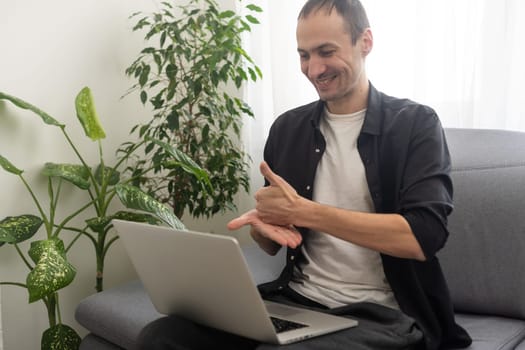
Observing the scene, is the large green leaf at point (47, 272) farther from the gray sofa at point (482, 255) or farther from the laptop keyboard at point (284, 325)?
the laptop keyboard at point (284, 325)

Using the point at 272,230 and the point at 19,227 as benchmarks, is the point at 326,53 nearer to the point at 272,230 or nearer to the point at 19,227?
the point at 272,230

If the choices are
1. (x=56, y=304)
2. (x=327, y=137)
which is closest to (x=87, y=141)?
(x=56, y=304)

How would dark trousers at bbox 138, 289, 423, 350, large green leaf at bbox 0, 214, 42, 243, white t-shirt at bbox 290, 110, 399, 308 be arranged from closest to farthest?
dark trousers at bbox 138, 289, 423, 350 → white t-shirt at bbox 290, 110, 399, 308 → large green leaf at bbox 0, 214, 42, 243

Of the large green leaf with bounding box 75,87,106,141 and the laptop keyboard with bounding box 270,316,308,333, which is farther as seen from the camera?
the large green leaf with bounding box 75,87,106,141

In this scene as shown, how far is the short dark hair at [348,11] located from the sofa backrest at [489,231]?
1.79 feet

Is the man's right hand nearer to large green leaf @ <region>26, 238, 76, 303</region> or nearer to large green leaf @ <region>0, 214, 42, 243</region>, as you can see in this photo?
large green leaf @ <region>26, 238, 76, 303</region>

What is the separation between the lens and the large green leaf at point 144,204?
1907mm

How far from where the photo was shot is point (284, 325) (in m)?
1.28

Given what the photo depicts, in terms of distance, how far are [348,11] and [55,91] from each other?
48.8 inches

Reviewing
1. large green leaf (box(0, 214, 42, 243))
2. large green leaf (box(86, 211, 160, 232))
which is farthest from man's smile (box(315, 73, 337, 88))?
large green leaf (box(0, 214, 42, 243))

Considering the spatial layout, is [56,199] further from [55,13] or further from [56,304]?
[55,13]

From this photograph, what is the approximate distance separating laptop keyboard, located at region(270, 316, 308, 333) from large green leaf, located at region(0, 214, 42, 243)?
102 cm

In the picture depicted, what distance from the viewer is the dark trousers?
1.24 m

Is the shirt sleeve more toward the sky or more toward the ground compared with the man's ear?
more toward the ground
